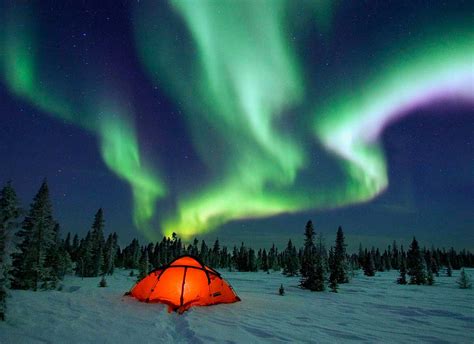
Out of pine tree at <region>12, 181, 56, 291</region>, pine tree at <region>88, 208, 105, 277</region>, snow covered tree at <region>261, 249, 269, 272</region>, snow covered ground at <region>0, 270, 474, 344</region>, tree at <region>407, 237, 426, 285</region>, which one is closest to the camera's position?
snow covered ground at <region>0, 270, 474, 344</region>

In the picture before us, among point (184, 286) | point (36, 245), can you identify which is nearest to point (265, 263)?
point (36, 245)

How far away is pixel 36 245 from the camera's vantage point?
88.7ft

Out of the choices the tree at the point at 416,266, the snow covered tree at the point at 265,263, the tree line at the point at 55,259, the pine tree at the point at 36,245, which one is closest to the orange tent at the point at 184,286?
the tree line at the point at 55,259

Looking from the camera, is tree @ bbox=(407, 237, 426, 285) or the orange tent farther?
tree @ bbox=(407, 237, 426, 285)

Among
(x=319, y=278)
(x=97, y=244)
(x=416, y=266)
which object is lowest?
(x=319, y=278)

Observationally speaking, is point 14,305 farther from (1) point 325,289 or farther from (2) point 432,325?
(1) point 325,289

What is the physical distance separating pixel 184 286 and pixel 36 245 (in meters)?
21.3

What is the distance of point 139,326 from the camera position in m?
8.32

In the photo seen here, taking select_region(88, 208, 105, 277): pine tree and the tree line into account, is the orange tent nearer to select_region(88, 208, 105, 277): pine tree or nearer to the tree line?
the tree line

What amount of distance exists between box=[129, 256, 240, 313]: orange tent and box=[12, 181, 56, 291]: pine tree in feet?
54.8

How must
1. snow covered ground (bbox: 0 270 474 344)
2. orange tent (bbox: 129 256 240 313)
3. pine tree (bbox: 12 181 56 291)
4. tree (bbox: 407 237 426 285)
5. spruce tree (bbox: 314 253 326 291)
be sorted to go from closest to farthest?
1. snow covered ground (bbox: 0 270 474 344)
2. orange tent (bbox: 129 256 240 313)
3. pine tree (bbox: 12 181 56 291)
4. spruce tree (bbox: 314 253 326 291)
5. tree (bbox: 407 237 426 285)

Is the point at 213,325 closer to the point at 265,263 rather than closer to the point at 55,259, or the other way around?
the point at 55,259

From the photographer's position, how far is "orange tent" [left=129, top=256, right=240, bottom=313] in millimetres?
12797

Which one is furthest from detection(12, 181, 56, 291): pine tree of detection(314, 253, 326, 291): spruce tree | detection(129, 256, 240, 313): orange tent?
detection(314, 253, 326, 291): spruce tree
